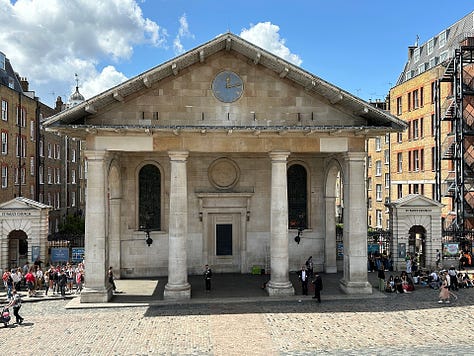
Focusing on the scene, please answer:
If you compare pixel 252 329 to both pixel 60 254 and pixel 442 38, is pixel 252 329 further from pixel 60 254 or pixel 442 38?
pixel 442 38

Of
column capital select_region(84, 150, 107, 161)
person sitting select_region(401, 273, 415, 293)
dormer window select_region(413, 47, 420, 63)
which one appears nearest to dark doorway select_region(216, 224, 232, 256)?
column capital select_region(84, 150, 107, 161)

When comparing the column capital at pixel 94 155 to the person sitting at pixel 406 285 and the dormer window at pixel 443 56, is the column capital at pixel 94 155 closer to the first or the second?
the person sitting at pixel 406 285

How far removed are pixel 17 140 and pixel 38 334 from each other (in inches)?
1185

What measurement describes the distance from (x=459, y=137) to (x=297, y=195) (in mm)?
17900

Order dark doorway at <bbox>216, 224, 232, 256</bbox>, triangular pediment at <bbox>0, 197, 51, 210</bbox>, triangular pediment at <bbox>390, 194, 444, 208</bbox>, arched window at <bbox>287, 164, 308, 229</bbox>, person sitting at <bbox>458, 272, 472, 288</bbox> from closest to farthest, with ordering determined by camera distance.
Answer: person sitting at <bbox>458, 272, 472, 288</bbox>
triangular pediment at <bbox>0, 197, 51, 210</bbox>
dark doorway at <bbox>216, 224, 232, 256</bbox>
arched window at <bbox>287, 164, 308, 229</bbox>
triangular pediment at <bbox>390, 194, 444, 208</bbox>

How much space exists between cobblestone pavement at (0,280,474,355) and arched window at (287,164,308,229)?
692 centimetres

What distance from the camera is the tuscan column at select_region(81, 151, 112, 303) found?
68.1ft

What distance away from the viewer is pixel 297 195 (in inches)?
1093

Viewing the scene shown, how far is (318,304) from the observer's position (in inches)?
818

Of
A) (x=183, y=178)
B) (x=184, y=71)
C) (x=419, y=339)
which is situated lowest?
(x=419, y=339)

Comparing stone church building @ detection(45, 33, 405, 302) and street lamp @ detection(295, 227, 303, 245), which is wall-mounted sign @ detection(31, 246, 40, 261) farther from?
street lamp @ detection(295, 227, 303, 245)

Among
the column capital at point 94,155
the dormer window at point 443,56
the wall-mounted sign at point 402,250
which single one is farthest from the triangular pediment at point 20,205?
the dormer window at point 443,56

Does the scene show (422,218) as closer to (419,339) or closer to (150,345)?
(419,339)

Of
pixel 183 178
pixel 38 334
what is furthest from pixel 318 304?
pixel 38 334
